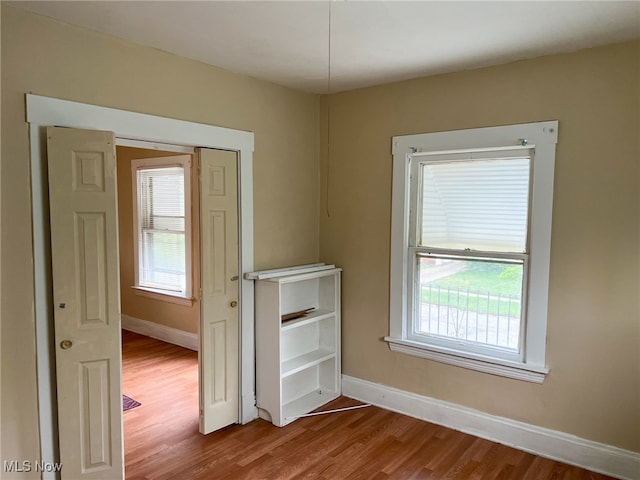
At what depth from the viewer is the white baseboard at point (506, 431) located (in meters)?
2.67

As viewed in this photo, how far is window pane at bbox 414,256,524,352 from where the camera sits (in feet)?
9.96

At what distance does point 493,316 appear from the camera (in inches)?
122

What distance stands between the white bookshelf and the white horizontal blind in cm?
187

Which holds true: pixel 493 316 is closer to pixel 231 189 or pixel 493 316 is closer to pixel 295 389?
pixel 295 389

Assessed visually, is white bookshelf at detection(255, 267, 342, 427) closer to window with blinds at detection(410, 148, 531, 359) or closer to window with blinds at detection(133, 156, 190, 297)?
window with blinds at detection(410, 148, 531, 359)

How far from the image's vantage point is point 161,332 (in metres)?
5.27

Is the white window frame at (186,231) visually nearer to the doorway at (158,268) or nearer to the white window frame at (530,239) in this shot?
the doorway at (158,268)

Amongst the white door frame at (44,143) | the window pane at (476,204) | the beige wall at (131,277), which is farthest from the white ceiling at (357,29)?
the beige wall at (131,277)

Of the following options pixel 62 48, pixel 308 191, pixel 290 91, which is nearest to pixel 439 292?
pixel 308 191

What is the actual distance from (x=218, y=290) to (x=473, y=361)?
1809 mm

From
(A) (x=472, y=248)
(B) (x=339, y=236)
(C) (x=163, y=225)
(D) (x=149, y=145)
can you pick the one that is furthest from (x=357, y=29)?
(C) (x=163, y=225)

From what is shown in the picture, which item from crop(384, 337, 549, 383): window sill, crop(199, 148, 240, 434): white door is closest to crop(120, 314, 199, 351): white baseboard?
crop(199, 148, 240, 434): white door

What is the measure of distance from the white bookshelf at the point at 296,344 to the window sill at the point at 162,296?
1.66m

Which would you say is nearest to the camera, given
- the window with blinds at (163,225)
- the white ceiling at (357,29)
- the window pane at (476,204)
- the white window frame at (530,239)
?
the white ceiling at (357,29)
